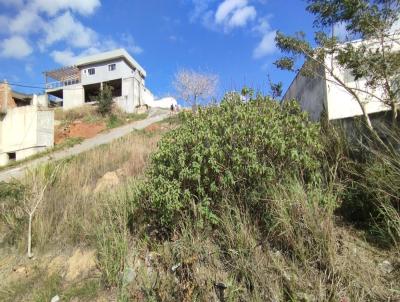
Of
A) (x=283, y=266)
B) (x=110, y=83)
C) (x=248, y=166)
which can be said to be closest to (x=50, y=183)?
(x=248, y=166)

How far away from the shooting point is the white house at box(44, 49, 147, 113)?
37469 millimetres

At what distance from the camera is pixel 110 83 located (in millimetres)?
39719

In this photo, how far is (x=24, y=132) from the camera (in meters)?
25.0

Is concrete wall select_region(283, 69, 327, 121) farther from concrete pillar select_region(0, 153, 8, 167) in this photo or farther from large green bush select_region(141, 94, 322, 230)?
concrete pillar select_region(0, 153, 8, 167)

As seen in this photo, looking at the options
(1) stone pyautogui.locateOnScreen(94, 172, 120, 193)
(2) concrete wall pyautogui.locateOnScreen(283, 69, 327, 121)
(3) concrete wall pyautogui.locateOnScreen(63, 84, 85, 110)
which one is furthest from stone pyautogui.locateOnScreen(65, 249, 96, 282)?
(3) concrete wall pyautogui.locateOnScreen(63, 84, 85, 110)

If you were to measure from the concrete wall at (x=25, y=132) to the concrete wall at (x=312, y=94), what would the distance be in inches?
709

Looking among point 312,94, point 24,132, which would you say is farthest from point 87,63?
point 312,94

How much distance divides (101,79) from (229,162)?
120ft

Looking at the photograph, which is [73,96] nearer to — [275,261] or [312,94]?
[312,94]

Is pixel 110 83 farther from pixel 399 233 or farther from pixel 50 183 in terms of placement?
pixel 399 233

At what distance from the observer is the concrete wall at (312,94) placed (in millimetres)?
10908

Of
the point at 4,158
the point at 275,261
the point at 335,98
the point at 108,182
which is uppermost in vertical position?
the point at 335,98

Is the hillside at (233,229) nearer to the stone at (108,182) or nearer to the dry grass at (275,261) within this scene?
the dry grass at (275,261)

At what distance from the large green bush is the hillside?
0.02m
